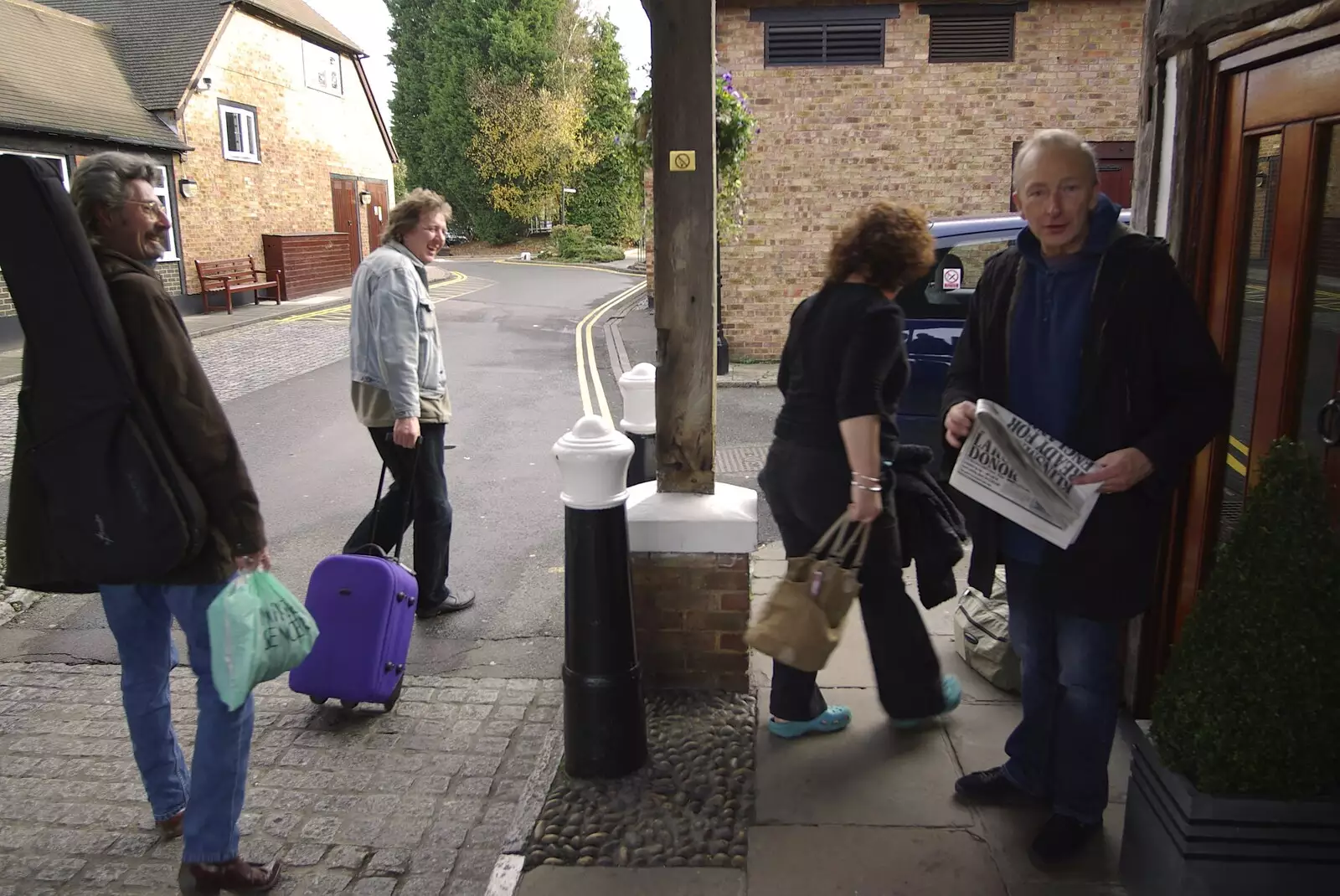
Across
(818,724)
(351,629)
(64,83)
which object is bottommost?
(818,724)

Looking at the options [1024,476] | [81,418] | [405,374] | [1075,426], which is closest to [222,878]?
[81,418]

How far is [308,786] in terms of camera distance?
11.2 feet

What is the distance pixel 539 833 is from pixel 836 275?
76.0 inches

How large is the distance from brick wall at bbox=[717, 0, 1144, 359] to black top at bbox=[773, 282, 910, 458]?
976cm

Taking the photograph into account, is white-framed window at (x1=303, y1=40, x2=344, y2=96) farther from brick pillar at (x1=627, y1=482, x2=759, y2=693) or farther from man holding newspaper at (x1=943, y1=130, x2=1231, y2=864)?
man holding newspaper at (x1=943, y1=130, x2=1231, y2=864)

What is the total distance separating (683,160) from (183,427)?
6.22 ft

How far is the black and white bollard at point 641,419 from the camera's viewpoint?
489 centimetres

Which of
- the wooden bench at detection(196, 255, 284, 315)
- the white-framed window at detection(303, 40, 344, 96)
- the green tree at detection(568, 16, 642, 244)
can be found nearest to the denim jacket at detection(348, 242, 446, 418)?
the wooden bench at detection(196, 255, 284, 315)

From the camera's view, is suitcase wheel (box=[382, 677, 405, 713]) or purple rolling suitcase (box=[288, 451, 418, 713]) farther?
suitcase wheel (box=[382, 677, 405, 713])

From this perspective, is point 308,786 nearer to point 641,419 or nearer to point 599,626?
point 599,626

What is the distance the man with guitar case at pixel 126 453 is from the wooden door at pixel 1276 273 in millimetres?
2812

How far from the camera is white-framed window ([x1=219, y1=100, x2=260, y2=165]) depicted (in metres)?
21.6

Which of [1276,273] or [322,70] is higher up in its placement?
[322,70]

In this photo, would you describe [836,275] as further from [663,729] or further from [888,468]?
[663,729]
